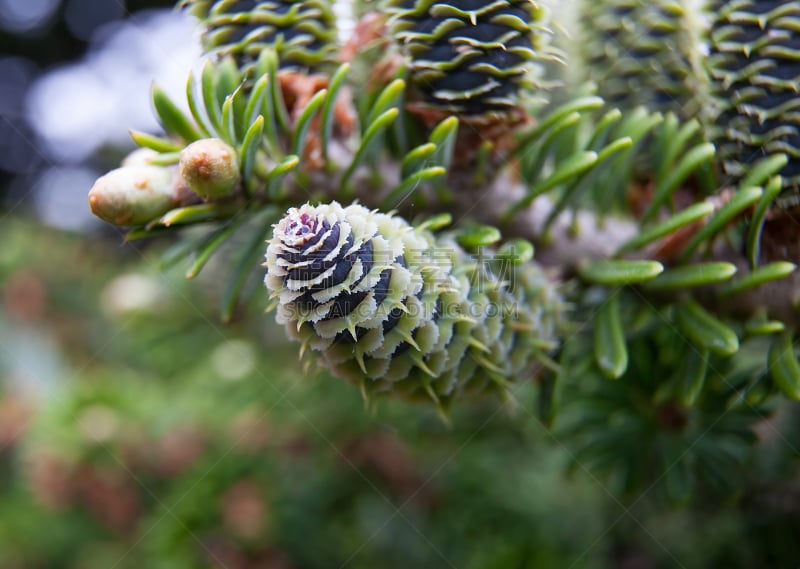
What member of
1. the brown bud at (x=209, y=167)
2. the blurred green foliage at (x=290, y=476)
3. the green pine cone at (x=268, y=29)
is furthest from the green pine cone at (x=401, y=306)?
the blurred green foliage at (x=290, y=476)

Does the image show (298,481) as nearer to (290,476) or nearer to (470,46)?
(290,476)

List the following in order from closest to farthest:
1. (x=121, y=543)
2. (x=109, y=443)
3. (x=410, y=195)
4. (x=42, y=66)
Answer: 1. (x=410, y=195)
2. (x=109, y=443)
3. (x=121, y=543)
4. (x=42, y=66)

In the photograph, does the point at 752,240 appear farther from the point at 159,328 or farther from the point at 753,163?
the point at 159,328

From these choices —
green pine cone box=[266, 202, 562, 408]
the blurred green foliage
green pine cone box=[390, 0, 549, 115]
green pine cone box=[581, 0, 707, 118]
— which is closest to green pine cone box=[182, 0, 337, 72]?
green pine cone box=[390, 0, 549, 115]

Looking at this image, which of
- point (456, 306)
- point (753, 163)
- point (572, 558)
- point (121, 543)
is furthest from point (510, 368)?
point (121, 543)

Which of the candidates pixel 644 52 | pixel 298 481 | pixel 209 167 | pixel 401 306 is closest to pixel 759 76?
pixel 644 52

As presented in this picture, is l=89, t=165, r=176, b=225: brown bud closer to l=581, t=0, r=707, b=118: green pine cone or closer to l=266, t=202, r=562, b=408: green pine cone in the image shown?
l=266, t=202, r=562, b=408: green pine cone

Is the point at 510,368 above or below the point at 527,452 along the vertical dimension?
above
